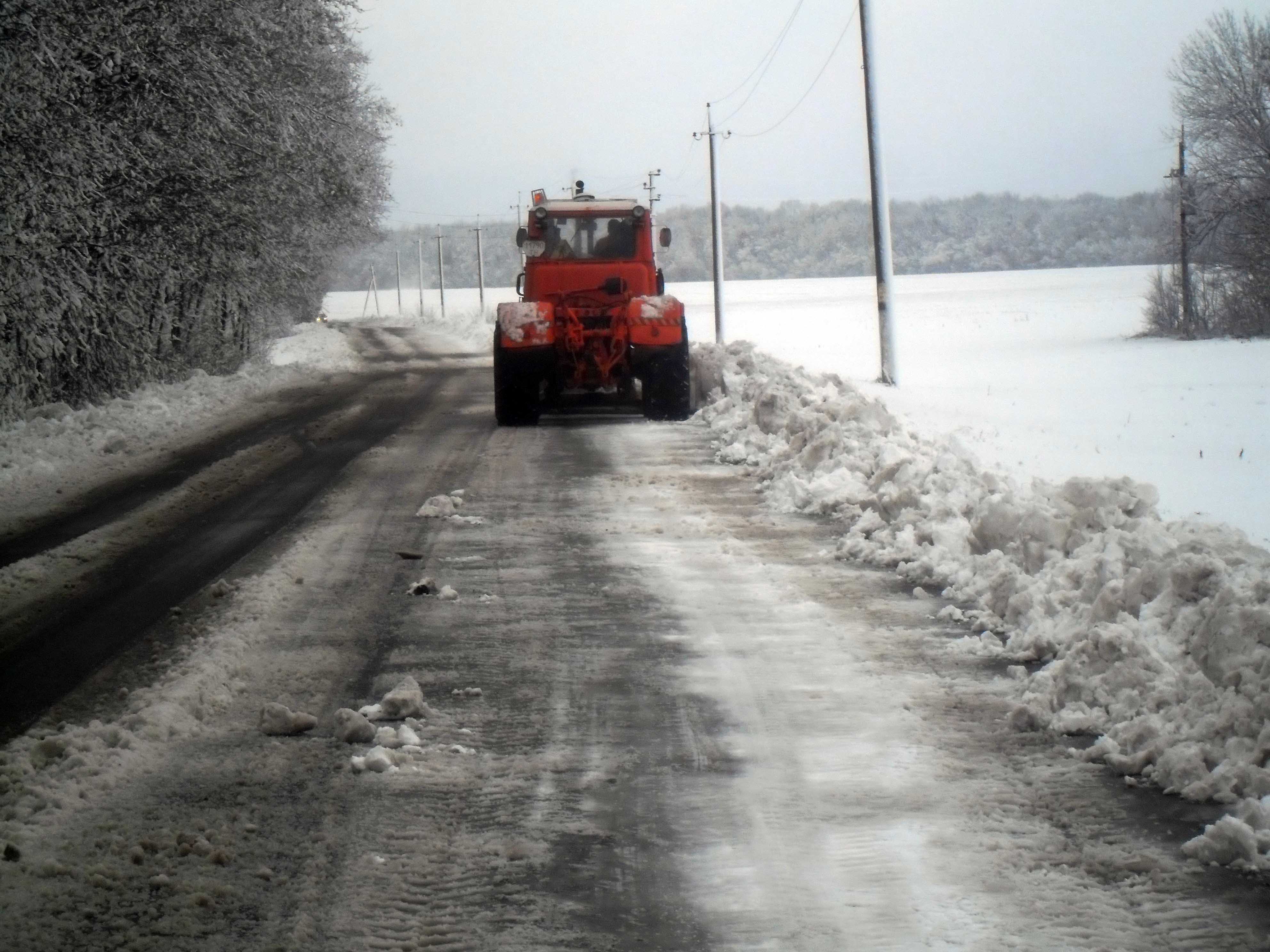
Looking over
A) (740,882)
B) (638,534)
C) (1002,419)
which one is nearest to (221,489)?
(638,534)

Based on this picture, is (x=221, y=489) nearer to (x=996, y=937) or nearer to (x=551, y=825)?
(x=551, y=825)

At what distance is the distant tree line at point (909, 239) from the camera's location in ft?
531

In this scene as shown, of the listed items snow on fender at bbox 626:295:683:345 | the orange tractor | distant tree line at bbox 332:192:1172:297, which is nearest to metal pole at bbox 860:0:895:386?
the orange tractor

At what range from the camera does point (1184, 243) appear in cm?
4084

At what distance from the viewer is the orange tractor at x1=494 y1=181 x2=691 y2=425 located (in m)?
15.6

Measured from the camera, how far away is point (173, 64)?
1388 centimetres

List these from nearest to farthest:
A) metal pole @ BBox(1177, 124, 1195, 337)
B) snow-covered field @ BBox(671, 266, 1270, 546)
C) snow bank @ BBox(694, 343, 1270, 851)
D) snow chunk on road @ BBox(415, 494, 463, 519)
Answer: snow bank @ BBox(694, 343, 1270, 851)
snow chunk on road @ BBox(415, 494, 463, 519)
snow-covered field @ BBox(671, 266, 1270, 546)
metal pole @ BBox(1177, 124, 1195, 337)

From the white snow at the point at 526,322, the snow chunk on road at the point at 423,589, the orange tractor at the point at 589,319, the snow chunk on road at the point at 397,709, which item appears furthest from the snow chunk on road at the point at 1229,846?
the white snow at the point at 526,322

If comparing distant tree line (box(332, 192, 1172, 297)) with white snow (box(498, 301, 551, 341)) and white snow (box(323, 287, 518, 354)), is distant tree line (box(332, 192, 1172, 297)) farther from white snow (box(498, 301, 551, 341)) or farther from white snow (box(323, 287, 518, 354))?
white snow (box(498, 301, 551, 341))

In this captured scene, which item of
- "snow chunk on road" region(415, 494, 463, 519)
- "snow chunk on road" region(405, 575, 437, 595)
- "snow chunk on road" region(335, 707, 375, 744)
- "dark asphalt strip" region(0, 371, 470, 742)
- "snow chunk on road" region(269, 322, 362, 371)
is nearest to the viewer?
"snow chunk on road" region(335, 707, 375, 744)

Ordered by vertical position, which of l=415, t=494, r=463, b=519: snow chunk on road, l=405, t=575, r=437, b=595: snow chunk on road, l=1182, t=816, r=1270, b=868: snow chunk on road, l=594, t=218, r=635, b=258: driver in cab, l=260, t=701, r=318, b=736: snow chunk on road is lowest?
l=1182, t=816, r=1270, b=868: snow chunk on road

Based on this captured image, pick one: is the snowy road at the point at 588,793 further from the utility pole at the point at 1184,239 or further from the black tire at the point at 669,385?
the utility pole at the point at 1184,239

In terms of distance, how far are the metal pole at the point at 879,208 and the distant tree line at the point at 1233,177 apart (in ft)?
69.3

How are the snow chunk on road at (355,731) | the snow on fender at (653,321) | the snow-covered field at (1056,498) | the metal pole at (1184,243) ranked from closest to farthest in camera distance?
1. the snow-covered field at (1056,498)
2. the snow chunk on road at (355,731)
3. the snow on fender at (653,321)
4. the metal pole at (1184,243)
